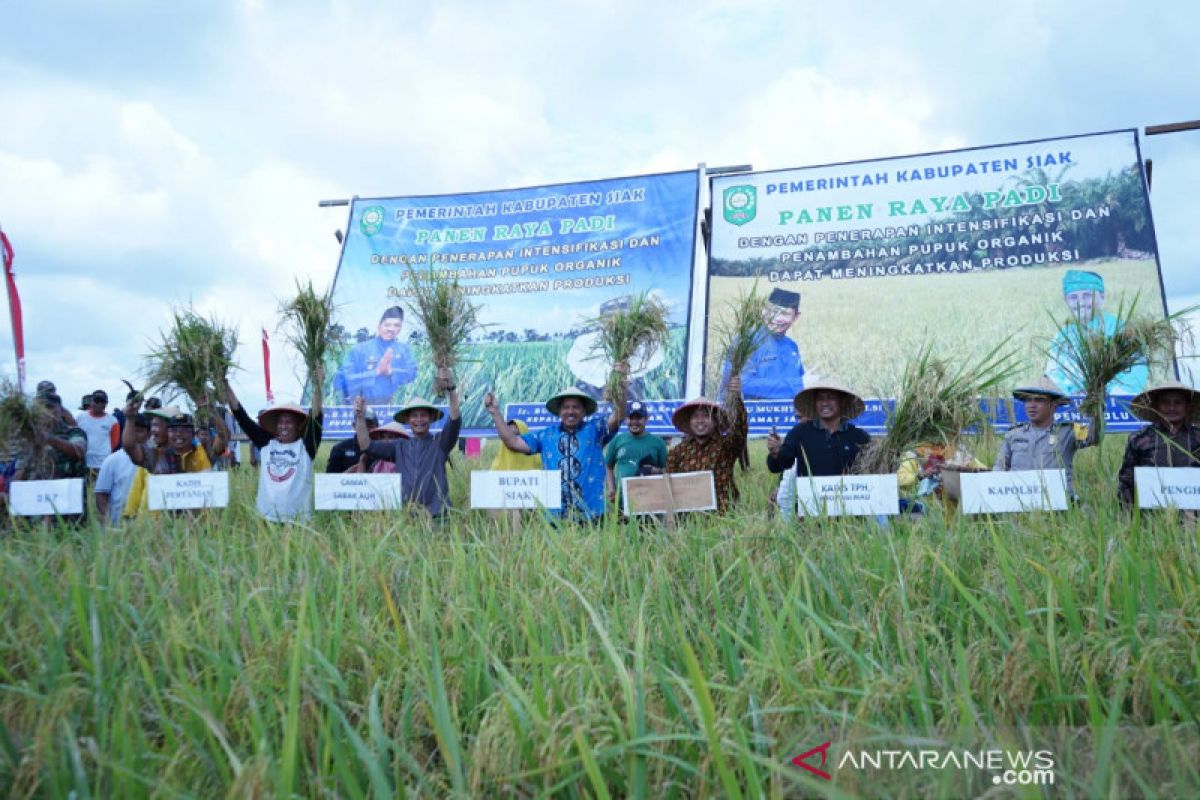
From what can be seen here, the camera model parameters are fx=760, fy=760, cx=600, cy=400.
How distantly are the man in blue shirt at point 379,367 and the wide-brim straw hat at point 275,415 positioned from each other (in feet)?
12.2

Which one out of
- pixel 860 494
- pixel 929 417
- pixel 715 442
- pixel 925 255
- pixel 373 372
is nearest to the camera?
pixel 860 494

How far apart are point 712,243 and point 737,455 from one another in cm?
495

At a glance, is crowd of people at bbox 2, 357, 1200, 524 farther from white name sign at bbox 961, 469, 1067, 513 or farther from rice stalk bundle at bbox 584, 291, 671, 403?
white name sign at bbox 961, 469, 1067, 513

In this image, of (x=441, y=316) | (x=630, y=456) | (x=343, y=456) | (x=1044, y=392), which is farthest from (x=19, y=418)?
(x=1044, y=392)

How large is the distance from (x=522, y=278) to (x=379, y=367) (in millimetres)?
2237

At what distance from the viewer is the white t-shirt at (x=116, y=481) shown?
18.5 feet

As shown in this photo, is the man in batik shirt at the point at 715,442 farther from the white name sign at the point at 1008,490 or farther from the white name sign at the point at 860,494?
the white name sign at the point at 1008,490

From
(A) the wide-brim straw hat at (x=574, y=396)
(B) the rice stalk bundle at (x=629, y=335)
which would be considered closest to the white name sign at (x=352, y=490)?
(A) the wide-brim straw hat at (x=574, y=396)

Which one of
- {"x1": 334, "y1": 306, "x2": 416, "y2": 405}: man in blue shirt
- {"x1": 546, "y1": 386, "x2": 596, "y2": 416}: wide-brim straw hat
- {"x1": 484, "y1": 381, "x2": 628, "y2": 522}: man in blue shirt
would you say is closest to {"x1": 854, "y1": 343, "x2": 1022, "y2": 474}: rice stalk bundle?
{"x1": 484, "y1": 381, "x2": 628, "y2": 522}: man in blue shirt

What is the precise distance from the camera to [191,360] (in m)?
5.56

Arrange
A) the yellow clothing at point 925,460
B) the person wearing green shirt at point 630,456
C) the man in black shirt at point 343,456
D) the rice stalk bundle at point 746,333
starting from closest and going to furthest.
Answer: the yellow clothing at point 925,460 < the rice stalk bundle at point 746,333 < the person wearing green shirt at point 630,456 < the man in black shirt at point 343,456

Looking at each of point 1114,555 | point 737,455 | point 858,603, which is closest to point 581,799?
point 858,603

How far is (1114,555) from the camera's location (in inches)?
112

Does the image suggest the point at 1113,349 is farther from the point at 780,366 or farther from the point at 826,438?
the point at 780,366
